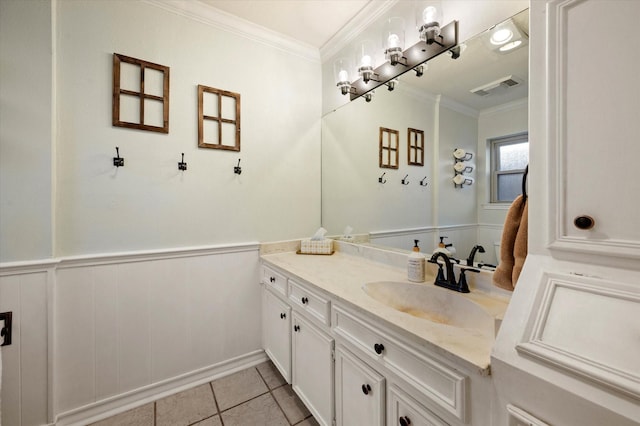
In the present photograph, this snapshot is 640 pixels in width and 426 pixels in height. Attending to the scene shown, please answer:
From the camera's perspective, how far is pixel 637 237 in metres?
0.56

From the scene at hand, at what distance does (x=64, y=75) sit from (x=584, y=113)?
2.26 metres

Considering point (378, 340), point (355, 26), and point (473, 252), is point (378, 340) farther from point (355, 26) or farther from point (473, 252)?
point (355, 26)

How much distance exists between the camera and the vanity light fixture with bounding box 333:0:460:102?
52.8 inches

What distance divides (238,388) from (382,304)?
1.35m

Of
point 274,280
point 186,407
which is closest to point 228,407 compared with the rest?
point 186,407

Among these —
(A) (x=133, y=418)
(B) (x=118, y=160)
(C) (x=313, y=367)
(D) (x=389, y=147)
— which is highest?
(D) (x=389, y=147)

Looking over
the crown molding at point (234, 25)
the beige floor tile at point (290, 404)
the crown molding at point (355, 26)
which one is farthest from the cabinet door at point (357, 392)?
the crown molding at point (234, 25)

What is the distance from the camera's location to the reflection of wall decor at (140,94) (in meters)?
1.49

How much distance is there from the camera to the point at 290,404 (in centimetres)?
157

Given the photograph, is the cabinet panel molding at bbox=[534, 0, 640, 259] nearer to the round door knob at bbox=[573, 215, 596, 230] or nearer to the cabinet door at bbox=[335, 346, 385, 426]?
the round door knob at bbox=[573, 215, 596, 230]

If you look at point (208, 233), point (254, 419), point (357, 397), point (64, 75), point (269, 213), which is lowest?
point (254, 419)

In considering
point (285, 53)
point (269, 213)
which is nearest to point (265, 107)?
point (285, 53)

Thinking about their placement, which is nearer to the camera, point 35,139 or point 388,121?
point 35,139

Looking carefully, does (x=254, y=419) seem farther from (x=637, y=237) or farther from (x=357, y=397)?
(x=637, y=237)
